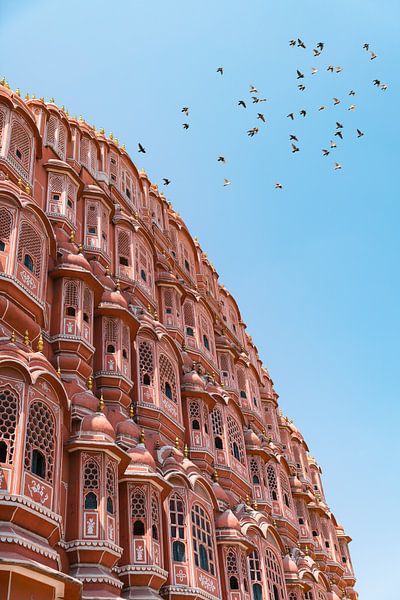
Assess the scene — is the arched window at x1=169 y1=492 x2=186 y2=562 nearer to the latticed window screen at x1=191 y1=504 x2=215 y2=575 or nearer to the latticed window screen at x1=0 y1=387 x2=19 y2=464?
the latticed window screen at x1=191 y1=504 x2=215 y2=575

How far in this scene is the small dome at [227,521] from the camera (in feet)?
83.7

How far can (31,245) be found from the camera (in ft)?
73.0

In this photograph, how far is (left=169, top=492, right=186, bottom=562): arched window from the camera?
21.7 metres

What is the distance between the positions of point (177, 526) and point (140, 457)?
8.86ft

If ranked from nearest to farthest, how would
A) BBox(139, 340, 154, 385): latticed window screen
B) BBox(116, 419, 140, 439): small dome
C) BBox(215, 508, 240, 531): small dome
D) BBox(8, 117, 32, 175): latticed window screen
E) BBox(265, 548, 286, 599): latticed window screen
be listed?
1. BBox(116, 419, 140, 439): small dome
2. BBox(8, 117, 32, 175): latticed window screen
3. BBox(215, 508, 240, 531): small dome
4. BBox(139, 340, 154, 385): latticed window screen
5. BBox(265, 548, 286, 599): latticed window screen

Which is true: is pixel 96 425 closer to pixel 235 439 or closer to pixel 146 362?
pixel 146 362

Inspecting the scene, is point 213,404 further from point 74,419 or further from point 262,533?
point 74,419

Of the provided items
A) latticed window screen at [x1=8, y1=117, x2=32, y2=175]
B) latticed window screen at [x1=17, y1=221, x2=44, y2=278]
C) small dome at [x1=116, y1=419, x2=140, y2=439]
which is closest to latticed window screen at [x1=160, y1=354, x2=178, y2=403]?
small dome at [x1=116, y1=419, x2=140, y2=439]

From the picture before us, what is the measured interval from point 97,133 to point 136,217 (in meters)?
5.68

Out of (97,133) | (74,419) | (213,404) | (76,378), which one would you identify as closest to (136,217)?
(97,133)

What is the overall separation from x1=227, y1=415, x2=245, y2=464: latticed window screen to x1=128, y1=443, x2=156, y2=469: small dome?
→ 1079 centimetres

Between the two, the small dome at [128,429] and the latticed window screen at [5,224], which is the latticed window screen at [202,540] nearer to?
the small dome at [128,429]

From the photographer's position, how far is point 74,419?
2016 cm

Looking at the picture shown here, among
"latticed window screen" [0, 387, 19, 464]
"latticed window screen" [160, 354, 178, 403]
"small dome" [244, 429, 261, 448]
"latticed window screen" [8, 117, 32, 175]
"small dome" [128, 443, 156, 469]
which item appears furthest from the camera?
"small dome" [244, 429, 261, 448]
